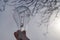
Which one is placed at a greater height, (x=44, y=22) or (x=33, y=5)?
(x=33, y=5)

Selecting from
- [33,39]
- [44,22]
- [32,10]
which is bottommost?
[33,39]

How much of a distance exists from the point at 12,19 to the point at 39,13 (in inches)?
16.7

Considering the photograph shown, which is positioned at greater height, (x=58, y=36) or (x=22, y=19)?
(x=22, y=19)

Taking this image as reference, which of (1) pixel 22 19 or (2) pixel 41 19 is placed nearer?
(1) pixel 22 19

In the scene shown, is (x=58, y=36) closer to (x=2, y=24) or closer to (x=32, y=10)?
(x=32, y=10)

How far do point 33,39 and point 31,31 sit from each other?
0.43ft

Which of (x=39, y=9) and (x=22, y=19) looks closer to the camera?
(x=22, y=19)

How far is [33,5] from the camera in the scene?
2539 mm

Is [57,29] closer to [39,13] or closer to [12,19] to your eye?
[39,13]

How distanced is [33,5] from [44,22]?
1.01 feet

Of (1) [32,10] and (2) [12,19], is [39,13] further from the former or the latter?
(2) [12,19]

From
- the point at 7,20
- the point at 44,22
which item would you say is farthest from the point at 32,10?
the point at 7,20

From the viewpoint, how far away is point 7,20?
2.56m

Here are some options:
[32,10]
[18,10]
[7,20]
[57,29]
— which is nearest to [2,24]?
[7,20]
